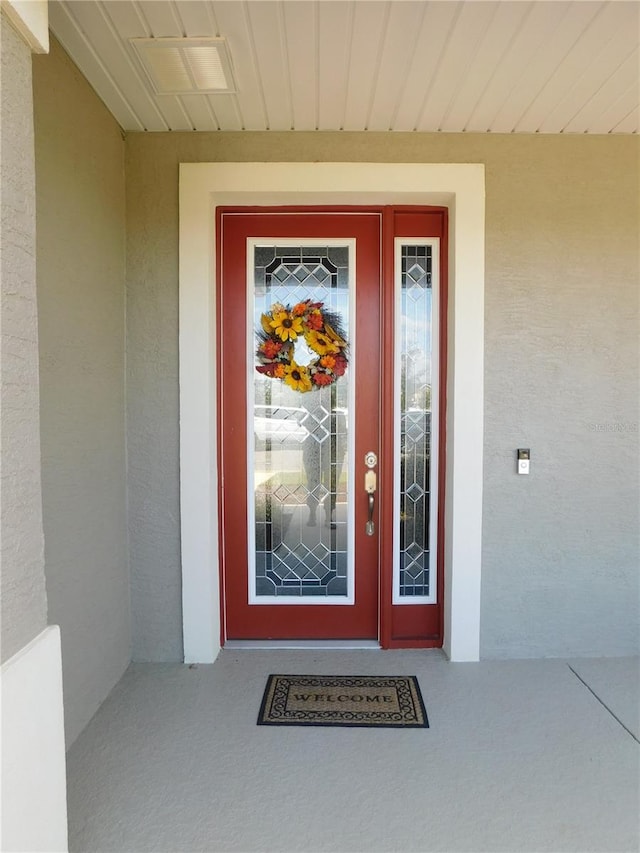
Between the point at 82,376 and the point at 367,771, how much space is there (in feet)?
6.64

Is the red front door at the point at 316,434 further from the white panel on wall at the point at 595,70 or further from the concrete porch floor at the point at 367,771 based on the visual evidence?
the white panel on wall at the point at 595,70

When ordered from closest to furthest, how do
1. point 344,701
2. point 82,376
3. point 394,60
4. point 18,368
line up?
point 18,368
point 394,60
point 82,376
point 344,701

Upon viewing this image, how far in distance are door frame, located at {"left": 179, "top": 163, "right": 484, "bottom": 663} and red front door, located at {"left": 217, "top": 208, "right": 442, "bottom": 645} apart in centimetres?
16

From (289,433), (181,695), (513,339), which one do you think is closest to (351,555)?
(289,433)

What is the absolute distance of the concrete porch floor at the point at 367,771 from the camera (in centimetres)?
169

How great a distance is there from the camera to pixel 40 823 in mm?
1327

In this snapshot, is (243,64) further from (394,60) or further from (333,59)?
(394,60)

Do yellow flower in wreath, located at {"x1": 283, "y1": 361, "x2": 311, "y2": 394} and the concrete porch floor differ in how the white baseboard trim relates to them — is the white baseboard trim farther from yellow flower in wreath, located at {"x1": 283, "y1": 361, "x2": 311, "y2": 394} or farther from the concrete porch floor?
yellow flower in wreath, located at {"x1": 283, "y1": 361, "x2": 311, "y2": 394}

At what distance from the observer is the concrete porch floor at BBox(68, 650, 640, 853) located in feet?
5.56

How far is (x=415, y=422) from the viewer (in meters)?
2.91

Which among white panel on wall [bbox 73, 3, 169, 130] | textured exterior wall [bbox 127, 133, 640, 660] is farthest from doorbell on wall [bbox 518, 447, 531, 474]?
white panel on wall [bbox 73, 3, 169, 130]

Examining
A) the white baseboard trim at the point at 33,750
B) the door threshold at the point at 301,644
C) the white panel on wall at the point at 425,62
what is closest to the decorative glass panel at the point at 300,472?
the door threshold at the point at 301,644

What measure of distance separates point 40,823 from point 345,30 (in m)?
2.73

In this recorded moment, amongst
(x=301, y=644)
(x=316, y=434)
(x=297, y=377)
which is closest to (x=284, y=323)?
(x=297, y=377)
